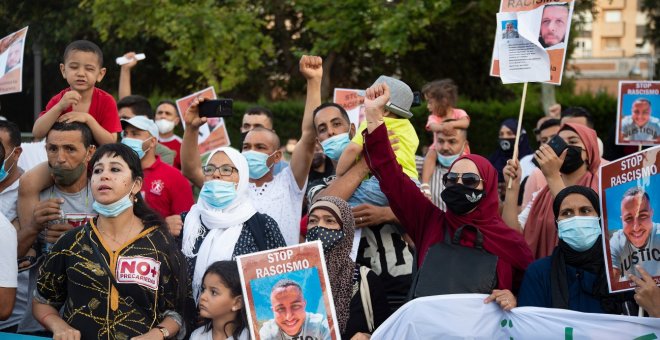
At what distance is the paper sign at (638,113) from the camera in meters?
8.87

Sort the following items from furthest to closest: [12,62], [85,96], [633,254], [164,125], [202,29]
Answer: [202,29]
[164,125]
[12,62]
[85,96]
[633,254]

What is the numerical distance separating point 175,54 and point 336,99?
14380 mm

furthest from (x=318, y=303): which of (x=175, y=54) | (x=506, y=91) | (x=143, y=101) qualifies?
(x=506, y=91)

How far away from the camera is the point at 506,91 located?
27.6 meters

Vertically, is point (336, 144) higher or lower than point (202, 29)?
lower

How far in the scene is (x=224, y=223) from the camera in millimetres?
6023

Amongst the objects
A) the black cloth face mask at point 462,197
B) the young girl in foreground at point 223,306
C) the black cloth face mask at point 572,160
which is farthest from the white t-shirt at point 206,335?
the black cloth face mask at point 572,160

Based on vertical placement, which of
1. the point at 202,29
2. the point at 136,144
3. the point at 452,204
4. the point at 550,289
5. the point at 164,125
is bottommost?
the point at 550,289

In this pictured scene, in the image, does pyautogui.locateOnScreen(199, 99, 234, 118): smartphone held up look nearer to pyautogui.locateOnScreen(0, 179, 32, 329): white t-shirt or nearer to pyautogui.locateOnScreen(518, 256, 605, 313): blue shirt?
pyautogui.locateOnScreen(0, 179, 32, 329): white t-shirt

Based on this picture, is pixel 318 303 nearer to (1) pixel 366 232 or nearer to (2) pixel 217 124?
(1) pixel 366 232

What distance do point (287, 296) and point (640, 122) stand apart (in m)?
4.69

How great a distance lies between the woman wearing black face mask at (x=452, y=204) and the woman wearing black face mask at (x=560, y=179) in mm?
693

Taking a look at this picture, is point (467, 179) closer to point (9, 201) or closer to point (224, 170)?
point (224, 170)

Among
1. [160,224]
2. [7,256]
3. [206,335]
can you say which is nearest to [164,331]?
[206,335]
